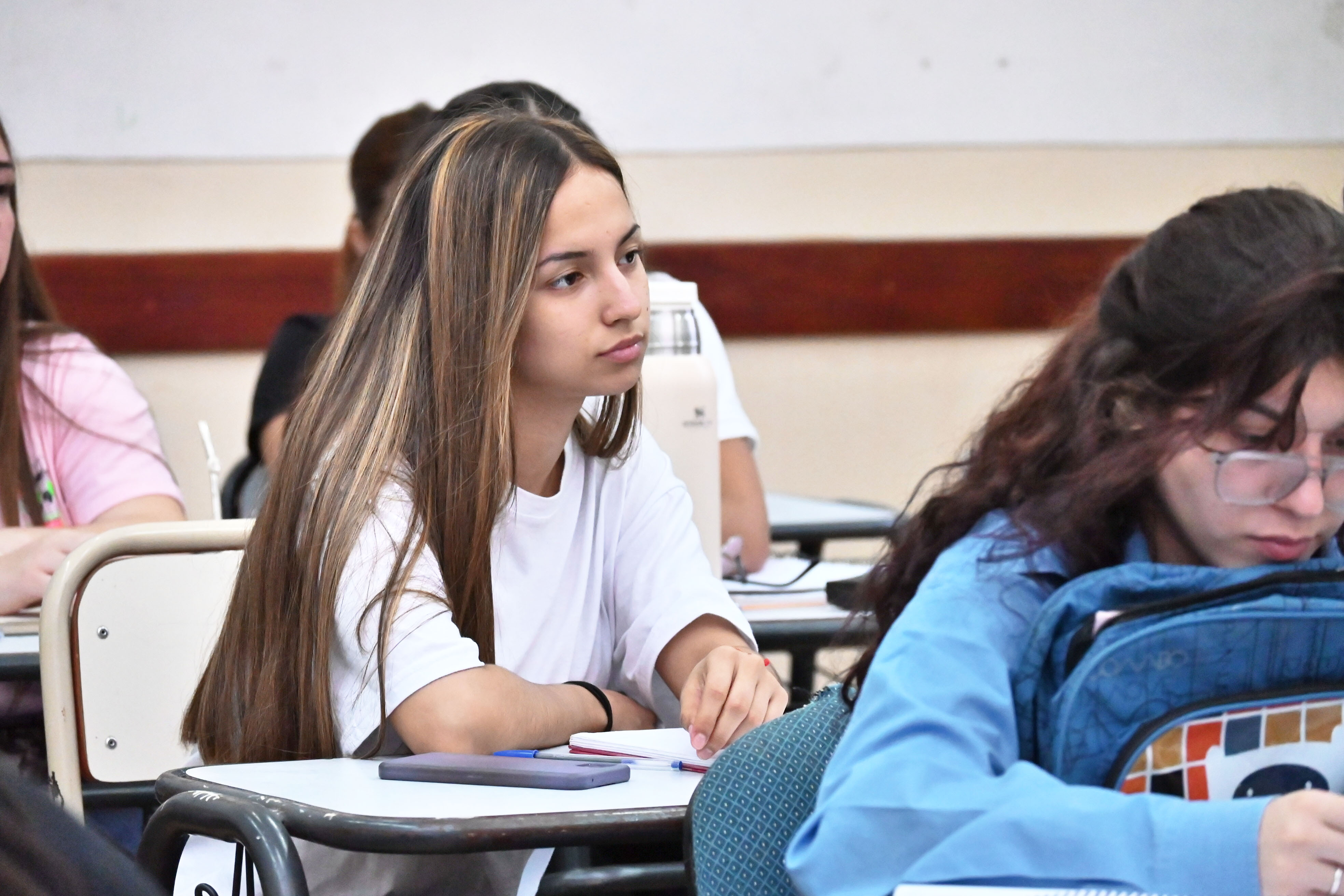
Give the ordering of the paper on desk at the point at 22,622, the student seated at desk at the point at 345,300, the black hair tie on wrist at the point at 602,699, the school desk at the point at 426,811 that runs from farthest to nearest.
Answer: the student seated at desk at the point at 345,300 < the paper on desk at the point at 22,622 < the black hair tie on wrist at the point at 602,699 < the school desk at the point at 426,811

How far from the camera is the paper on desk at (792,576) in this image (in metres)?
2.19

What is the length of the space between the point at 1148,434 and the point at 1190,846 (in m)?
0.30

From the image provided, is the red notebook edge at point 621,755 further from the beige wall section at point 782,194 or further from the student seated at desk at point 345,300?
the beige wall section at point 782,194

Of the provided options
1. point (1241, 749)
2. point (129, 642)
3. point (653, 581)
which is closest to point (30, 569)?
point (129, 642)

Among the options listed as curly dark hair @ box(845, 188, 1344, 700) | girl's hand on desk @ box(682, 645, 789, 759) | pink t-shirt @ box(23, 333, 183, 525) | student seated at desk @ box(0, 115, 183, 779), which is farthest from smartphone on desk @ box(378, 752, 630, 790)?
pink t-shirt @ box(23, 333, 183, 525)

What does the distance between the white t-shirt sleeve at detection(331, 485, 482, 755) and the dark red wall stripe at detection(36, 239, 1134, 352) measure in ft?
7.28

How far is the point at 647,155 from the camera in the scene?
12.3 ft

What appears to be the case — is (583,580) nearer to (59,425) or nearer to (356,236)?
(59,425)

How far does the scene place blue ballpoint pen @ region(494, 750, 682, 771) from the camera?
4.28ft

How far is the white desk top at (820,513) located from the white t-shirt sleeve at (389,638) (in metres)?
1.09

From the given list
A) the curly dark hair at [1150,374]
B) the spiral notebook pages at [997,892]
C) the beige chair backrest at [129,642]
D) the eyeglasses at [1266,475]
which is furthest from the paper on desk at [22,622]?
the eyeglasses at [1266,475]

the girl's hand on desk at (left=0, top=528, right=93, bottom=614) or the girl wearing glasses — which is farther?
the girl's hand on desk at (left=0, top=528, right=93, bottom=614)

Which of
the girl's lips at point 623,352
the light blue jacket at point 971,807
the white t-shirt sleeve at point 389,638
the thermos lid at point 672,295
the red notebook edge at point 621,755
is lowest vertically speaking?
the red notebook edge at point 621,755

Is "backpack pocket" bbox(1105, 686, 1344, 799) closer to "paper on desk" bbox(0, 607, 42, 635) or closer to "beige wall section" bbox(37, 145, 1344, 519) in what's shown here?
"paper on desk" bbox(0, 607, 42, 635)
